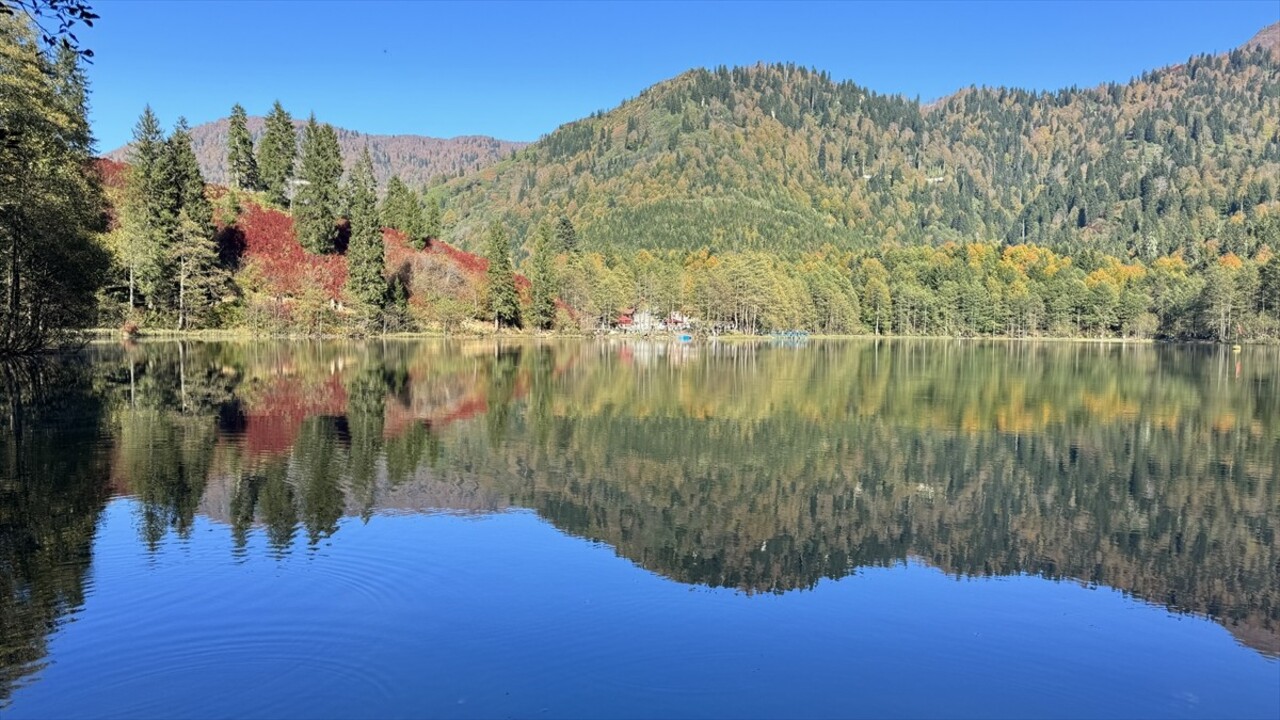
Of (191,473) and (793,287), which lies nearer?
(191,473)

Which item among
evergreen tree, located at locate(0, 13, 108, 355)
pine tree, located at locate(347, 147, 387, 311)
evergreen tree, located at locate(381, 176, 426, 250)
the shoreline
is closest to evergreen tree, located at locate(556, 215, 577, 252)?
the shoreline

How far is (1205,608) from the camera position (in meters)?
15.2

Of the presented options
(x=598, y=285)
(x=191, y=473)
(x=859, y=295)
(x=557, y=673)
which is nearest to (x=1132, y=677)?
(x=557, y=673)

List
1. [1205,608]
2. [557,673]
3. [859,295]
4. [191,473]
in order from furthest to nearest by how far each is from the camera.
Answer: [859,295] → [191,473] → [1205,608] → [557,673]

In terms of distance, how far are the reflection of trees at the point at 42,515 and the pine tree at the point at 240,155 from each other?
8691 centimetres

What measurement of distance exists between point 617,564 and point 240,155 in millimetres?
113488

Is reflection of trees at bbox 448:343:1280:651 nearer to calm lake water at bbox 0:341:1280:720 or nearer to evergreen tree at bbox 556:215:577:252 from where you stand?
calm lake water at bbox 0:341:1280:720

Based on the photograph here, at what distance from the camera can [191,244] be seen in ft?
275

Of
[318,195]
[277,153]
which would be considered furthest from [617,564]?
[277,153]

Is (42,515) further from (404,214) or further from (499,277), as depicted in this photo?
(404,214)

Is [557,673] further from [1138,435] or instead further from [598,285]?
[598,285]

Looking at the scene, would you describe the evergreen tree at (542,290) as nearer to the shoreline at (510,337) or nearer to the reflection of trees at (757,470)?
the shoreline at (510,337)

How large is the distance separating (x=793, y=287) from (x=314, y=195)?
303 feet

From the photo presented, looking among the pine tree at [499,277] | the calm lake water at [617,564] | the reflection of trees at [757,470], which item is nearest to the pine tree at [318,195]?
the pine tree at [499,277]
